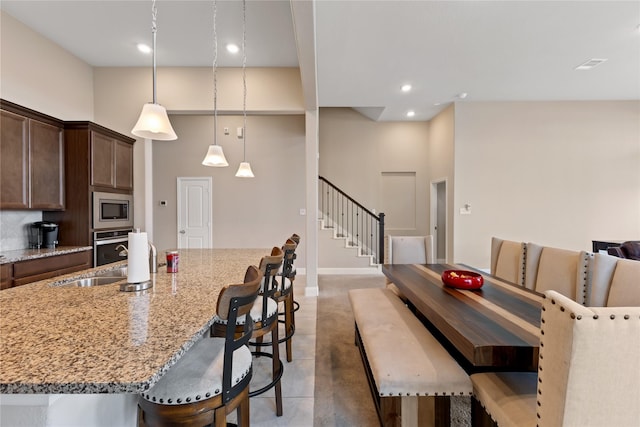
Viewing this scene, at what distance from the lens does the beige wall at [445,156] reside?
17.6ft

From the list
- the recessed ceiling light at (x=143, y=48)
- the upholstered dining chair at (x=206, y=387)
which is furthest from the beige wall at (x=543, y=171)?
the recessed ceiling light at (x=143, y=48)

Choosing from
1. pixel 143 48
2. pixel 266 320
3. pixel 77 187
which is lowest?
pixel 266 320

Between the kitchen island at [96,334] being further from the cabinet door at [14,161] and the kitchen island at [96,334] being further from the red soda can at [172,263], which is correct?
the cabinet door at [14,161]

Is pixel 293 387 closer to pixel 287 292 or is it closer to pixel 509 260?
pixel 287 292

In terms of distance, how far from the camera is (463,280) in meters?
2.09

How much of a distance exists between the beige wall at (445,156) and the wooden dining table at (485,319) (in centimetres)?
313

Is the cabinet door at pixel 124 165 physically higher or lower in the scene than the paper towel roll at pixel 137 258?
higher

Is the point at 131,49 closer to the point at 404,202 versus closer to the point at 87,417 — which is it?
the point at 87,417

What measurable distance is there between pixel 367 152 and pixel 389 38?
361 centimetres

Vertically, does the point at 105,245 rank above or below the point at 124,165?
below

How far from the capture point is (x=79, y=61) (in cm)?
403

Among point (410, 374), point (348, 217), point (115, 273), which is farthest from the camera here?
point (348, 217)

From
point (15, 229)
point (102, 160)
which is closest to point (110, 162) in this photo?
point (102, 160)

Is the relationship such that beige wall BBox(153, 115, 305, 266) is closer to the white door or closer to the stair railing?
the white door
